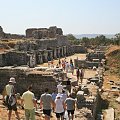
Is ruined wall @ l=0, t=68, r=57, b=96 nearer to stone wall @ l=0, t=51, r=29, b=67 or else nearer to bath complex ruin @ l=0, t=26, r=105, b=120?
bath complex ruin @ l=0, t=26, r=105, b=120

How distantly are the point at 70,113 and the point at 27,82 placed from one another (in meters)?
6.17

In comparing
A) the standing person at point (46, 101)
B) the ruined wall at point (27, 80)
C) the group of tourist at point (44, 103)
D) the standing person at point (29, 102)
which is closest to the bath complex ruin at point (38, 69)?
the ruined wall at point (27, 80)

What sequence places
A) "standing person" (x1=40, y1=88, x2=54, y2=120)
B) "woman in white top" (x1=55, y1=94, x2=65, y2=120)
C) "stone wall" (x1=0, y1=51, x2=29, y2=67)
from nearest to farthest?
"standing person" (x1=40, y1=88, x2=54, y2=120) < "woman in white top" (x1=55, y1=94, x2=65, y2=120) < "stone wall" (x1=0, y1=51, x2=29, y2=67)

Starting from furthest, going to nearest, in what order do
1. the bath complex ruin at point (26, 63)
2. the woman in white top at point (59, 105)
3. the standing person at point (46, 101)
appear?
the bath complex ruin at point (26, 63)
the woman in white top at point (59, 105)
the standing person at point (46, 101)

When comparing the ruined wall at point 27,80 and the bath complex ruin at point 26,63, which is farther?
the bath complex ruin at point 26,63

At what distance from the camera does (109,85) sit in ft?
86.0

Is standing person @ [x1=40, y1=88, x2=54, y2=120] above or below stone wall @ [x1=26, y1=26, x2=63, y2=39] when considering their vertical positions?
below

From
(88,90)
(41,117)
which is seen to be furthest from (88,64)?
(41,117)

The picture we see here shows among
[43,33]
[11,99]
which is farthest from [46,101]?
[43,33]

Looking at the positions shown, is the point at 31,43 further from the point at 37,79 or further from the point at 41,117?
the point at 41,117

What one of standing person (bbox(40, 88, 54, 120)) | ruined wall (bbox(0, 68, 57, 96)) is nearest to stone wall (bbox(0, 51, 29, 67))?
ruined wall (bbox(0, 68, 57, 96))

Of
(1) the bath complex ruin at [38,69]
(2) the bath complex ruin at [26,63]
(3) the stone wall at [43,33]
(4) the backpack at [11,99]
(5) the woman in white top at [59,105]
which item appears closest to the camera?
(5) the woman in white top at [59,105]

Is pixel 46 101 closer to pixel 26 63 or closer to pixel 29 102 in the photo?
pixel 29 102

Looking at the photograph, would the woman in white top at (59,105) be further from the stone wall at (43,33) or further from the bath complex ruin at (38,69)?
the stone wall at (43,33)
